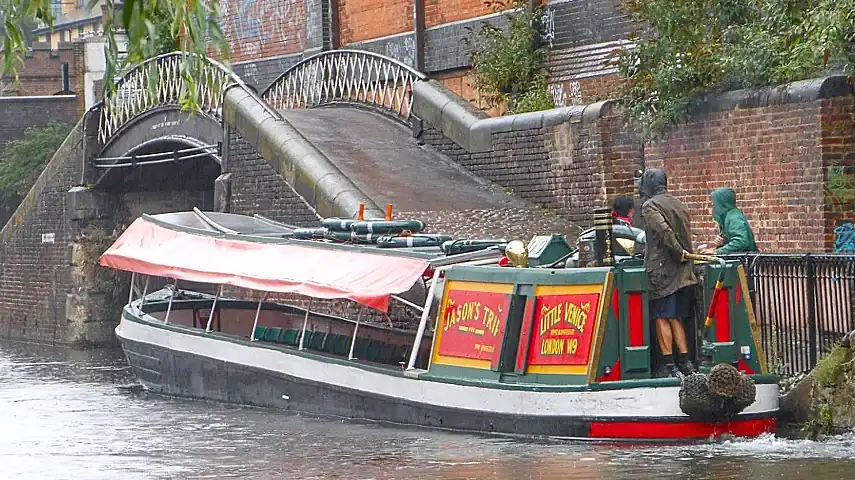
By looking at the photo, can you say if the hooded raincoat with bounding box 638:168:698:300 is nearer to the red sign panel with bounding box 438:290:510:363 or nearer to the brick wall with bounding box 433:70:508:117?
the red sign panel with bounding box 438:290:510:363

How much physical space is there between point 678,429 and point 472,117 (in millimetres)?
10455

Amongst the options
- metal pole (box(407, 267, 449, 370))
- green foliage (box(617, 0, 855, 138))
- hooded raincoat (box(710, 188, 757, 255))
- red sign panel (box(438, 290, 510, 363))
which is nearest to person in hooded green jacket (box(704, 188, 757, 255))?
hooded raincoat (box(710, 188, 757, 255))

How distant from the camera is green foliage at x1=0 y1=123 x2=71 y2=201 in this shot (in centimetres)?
3850

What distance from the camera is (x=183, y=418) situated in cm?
1574

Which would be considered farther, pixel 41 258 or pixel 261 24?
pixel 41 258

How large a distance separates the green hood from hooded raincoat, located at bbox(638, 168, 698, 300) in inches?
40.0

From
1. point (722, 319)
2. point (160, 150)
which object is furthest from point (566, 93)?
point (160, 150)

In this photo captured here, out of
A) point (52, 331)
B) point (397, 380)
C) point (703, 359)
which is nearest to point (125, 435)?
point (397, 380)

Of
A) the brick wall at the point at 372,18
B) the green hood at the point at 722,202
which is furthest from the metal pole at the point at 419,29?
the green hood at the point at 722,202

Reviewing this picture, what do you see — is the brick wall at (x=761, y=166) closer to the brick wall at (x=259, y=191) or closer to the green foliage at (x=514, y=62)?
the green foliage at (x=514, y=62)

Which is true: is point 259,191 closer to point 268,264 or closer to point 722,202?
point 268,264

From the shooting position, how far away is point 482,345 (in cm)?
1295

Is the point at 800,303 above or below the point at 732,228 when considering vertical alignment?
below

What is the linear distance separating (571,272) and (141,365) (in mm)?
7592
